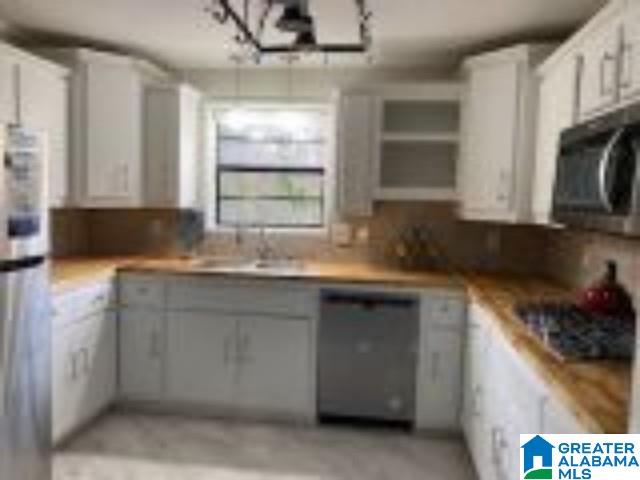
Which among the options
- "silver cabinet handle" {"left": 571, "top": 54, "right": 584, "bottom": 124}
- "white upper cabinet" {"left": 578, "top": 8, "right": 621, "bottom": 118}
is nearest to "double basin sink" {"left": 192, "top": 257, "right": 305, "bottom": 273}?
"silver cabinet handle" {"left": 571, "top": 54, "right": 584, "bottom": 124}

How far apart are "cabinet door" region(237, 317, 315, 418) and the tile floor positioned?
0.14 meters

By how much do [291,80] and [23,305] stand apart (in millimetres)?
2472

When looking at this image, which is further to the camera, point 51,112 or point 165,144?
point 165,144

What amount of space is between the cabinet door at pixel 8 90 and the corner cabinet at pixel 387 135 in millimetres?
1820

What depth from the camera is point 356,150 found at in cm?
376

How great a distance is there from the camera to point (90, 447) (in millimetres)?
3160

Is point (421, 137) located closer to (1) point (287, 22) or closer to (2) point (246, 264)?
(2) point (246, 264)

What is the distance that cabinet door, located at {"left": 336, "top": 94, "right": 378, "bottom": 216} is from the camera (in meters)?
3.74

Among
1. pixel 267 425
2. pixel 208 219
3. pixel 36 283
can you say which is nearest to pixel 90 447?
pixel 267 425

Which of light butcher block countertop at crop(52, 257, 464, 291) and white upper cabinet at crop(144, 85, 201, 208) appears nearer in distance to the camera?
light butcher block countertop at crop(52, 257, 464, 291)

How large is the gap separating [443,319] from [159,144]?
212 cm

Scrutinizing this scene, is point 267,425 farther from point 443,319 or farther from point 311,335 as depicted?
point 443,319

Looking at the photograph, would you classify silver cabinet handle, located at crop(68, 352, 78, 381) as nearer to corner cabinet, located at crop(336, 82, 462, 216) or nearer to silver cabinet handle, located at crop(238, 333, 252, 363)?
silver cabinet handle, located at crop(238, 333, 252, 363)

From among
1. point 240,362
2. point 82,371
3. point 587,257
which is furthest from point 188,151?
point 587,257
